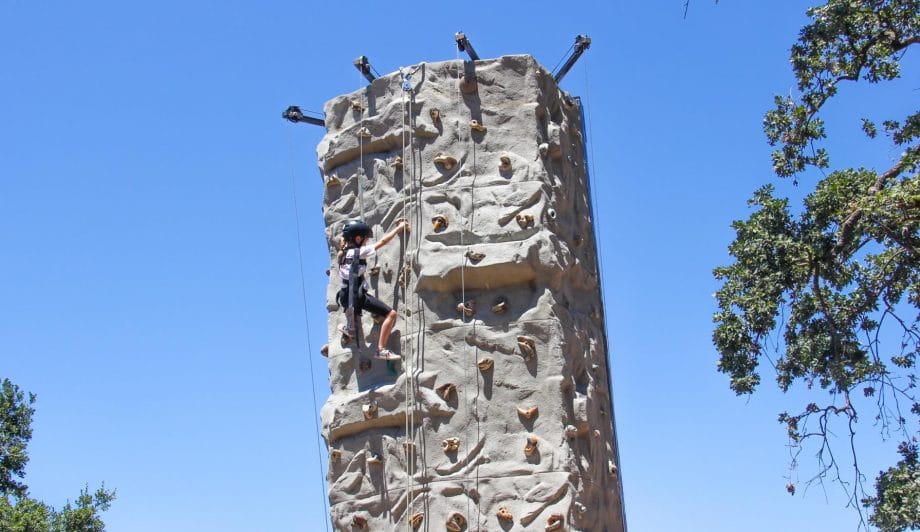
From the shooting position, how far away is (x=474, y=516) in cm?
1041

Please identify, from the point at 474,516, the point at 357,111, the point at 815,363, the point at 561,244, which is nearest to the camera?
the point at 474,516

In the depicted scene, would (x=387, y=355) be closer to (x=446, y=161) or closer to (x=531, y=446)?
(x=531, y=446)

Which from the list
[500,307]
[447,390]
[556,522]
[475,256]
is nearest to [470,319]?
[500,307]

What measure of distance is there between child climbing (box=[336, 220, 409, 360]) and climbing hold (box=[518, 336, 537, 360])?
1151 mm

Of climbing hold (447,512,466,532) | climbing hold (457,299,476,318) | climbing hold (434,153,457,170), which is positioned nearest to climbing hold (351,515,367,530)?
climbing hold (447,512,466,532)

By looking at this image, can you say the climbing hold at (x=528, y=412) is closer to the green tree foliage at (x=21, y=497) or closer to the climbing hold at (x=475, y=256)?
the climbing hold at (x=475, y=256)

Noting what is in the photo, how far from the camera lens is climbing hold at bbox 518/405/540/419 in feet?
34.6

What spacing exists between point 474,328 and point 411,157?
1837 mm

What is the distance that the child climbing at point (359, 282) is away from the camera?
36.3ft

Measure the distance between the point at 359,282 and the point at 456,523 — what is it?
7.72ft

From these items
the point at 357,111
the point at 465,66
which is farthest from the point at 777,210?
the point at 357,111

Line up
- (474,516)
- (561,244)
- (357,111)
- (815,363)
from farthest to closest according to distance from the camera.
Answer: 1. (815,363)
2. (357,111)
3. (561,244)
4. (474,516)

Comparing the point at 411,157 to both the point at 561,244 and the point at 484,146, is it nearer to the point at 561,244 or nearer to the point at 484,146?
the point at 484,146

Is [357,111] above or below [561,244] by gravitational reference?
above
